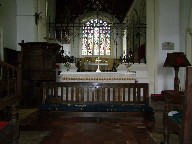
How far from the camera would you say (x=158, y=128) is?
409cm

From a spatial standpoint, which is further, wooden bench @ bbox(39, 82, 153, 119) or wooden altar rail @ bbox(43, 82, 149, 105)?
wooden altar rail @ bbox(43, 82, 149, 105)

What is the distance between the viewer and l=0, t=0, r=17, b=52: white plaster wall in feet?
23.9

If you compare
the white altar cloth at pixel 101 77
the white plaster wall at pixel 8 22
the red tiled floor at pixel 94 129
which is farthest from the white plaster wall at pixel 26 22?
the red tiled floor at pixel 94 129

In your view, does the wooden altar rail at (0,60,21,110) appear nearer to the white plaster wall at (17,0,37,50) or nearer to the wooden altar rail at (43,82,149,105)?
the wooden altar rail at (43,82,149,105)

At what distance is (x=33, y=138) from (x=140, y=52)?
7.53 metres

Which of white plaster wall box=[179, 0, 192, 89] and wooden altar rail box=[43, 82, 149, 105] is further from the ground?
white plaster wall box=[179, 0, 192, 89]

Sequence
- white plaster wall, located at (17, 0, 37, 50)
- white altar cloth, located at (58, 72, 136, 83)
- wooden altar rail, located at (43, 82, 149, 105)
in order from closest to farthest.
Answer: wooden altar rail, located at (43, 82, 149, 105) → white altar cloth, located at (58, 72, 136, 83) → white plaster wall, located at (17, 0, 37, 50)

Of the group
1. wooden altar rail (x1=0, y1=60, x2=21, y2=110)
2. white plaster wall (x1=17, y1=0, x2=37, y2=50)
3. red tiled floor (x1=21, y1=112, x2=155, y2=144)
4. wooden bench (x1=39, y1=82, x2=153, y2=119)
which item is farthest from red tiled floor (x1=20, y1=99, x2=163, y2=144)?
white plaster wall (x1=17, y1=0, x2=37, y2=50)

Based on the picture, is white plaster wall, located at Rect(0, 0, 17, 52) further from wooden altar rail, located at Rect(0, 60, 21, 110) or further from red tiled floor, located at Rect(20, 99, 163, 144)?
red tiled floor, located at Rect(20, 99, 163, 144)

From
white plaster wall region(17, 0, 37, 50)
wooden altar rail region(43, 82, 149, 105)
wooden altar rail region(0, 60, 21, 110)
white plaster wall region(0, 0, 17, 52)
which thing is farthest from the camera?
white plaster wall region(17, 0, 37, 50)

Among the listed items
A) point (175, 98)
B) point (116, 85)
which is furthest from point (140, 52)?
point (175, 98)

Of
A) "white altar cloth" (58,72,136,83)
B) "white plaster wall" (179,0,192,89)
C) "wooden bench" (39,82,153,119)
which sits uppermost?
"white plaster wall" (179,0,192,89)

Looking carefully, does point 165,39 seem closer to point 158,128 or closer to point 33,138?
point 158,128

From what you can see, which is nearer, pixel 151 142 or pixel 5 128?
pixel 5 128
